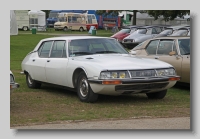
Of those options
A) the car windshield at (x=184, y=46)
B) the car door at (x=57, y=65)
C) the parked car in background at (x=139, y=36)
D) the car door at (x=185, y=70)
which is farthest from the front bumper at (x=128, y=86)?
the parked car in background at (x=139, y=36)

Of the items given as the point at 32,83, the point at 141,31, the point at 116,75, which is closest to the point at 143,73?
Answer: the point at 116,75

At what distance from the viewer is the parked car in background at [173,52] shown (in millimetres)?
10805

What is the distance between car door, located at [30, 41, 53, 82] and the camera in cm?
1080

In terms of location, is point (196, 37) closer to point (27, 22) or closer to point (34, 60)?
point (34, 60)

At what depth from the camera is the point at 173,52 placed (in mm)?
11180

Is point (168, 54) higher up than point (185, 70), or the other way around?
point (168, 54)

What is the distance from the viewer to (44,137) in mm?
6363

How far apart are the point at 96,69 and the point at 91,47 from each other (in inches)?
50.6

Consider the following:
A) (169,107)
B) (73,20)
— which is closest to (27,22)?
(73,20)

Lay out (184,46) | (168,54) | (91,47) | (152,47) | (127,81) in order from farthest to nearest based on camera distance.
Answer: (152,47) → (168,54) → (184,46) → (91,47) → (127,81)

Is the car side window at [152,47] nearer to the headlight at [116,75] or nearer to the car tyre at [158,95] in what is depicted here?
the car tyre at [158,95]

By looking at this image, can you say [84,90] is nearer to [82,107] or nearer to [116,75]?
[82,107]

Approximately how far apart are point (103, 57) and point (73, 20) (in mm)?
31242

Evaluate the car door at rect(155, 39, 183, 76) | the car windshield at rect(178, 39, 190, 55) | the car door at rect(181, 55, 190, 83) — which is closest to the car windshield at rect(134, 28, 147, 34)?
the car door at rect(155, 39, 183, 76)
